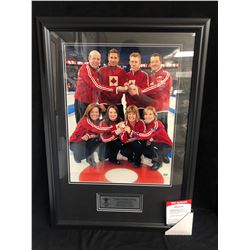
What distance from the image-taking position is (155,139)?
115 cm

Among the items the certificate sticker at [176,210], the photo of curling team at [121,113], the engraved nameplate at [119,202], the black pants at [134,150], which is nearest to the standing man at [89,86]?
the photo of curling team at [121,113]

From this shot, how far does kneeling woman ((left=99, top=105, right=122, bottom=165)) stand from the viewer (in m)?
1.12

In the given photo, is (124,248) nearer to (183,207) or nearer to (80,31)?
(183,207)

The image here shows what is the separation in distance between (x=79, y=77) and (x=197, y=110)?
18.7 inches

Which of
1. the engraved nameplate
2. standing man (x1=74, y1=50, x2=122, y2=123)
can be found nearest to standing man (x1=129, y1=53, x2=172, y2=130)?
standing man (x1=74, y1=50, x2=122, y2=123)

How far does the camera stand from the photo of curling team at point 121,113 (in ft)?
3.52

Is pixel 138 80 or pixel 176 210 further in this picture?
pixel 176 210

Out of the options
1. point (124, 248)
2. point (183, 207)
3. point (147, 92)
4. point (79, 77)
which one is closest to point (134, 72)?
point (147, 92)

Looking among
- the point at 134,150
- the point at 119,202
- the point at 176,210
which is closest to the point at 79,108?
the point at 134,150

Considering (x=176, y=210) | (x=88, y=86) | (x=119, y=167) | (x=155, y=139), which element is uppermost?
(x=88, y=86)

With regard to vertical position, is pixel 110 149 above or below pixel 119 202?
above

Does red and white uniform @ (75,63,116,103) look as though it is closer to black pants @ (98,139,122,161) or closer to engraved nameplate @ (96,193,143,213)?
black pants @ (98,139,122,161)

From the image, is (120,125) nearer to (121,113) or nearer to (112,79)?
(121,113)

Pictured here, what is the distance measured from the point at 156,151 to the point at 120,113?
0.22 metres
